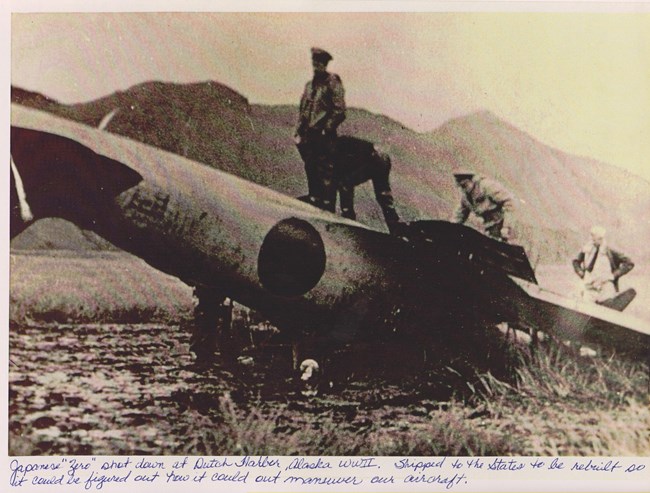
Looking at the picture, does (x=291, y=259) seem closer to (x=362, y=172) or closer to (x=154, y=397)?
(x=362, y=172)

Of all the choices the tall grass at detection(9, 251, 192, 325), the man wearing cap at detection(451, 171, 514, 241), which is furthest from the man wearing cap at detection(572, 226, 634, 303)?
the tall grass at detection(9, 251, 192, 325)

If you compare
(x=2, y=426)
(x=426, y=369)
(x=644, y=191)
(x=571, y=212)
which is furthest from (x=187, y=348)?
(x=644, y=191)

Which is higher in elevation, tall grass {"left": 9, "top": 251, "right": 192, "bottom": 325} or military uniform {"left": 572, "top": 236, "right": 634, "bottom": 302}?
military uniform {"left": 572, "top": 236, "right": 634, "bottom": 302}

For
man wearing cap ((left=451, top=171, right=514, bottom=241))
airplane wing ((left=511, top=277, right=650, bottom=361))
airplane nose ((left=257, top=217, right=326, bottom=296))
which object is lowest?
airplane wing ((left=511, top=277, right=650, bottom=361))

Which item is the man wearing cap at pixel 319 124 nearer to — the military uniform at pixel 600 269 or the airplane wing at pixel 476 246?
the airplane wing at pixel 476 246

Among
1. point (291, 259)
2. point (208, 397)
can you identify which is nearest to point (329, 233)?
point (291, 259)
